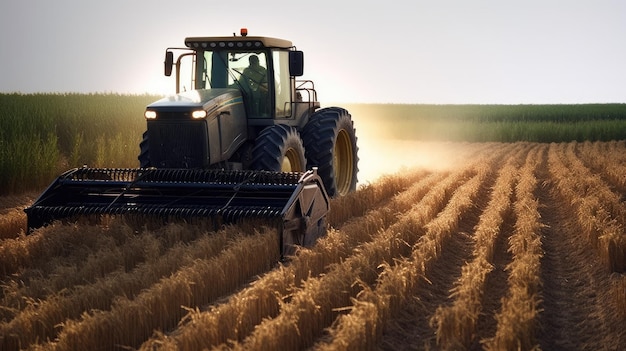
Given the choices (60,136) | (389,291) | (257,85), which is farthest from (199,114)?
(60,136)

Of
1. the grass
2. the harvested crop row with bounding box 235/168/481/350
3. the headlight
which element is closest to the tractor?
the headlight

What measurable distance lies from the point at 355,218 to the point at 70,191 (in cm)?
407

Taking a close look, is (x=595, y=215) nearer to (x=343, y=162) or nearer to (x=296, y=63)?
(x=343, y=162)

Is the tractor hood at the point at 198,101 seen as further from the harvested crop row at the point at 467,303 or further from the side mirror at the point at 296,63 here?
the harvested crop row at the point at 467,303

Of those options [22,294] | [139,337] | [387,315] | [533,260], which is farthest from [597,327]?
[22,294]

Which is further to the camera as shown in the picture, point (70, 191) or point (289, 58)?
point (289, 58)

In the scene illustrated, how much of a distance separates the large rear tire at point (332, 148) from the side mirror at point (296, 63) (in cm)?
146

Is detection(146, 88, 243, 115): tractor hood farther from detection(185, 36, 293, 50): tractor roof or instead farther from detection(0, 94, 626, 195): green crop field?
detection(0, 94, 626, 195): green crop field

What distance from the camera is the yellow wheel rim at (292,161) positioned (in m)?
12.0

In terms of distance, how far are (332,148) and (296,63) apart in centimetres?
172

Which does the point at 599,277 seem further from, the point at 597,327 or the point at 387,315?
the point at 387,315

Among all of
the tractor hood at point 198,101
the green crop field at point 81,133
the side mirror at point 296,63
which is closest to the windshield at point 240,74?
the tractor hood at point 198,101

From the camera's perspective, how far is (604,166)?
21281 mm

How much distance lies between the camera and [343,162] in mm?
14867
